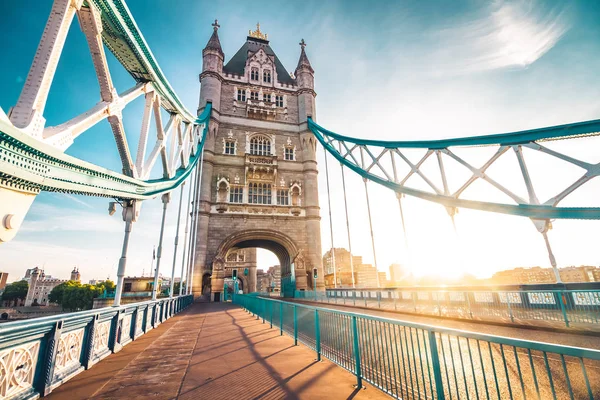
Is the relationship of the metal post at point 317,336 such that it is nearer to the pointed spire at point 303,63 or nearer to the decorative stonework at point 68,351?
the decorative stonework at point 68,351

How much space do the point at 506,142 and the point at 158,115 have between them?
31.1 ft

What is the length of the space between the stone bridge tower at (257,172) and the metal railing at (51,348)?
1681cm

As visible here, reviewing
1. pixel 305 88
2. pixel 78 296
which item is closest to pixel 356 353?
pixel 305 88

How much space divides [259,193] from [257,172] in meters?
1.96

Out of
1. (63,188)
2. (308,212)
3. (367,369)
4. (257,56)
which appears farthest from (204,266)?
(257,56)

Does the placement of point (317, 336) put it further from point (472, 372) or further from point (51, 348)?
point (51, 348)

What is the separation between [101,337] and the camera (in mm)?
4805

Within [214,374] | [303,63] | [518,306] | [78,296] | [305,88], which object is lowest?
[78,296]

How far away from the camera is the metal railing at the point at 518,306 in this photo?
7.16m

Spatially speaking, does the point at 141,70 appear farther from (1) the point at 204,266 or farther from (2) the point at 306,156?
(2) the point at 306,156

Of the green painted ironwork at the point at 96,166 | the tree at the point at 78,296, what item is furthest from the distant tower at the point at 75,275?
the green painted ironwork at the point at 96,166

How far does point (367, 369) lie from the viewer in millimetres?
3836

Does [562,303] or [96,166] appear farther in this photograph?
[562,303]

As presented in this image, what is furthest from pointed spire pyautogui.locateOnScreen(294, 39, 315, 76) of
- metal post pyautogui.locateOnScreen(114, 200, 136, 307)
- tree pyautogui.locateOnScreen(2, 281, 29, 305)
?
tree pyautogui.locateOnScreen(2, 281, 29, 305)
